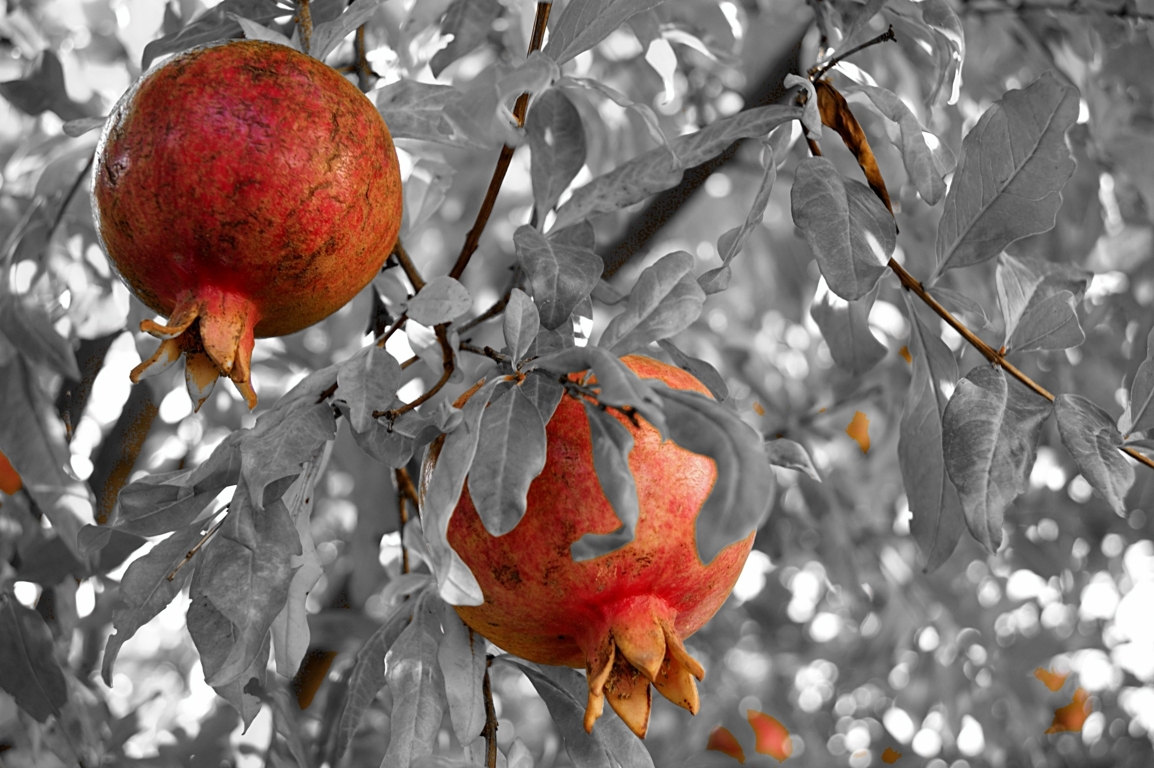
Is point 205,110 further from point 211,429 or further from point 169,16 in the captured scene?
point 211,429

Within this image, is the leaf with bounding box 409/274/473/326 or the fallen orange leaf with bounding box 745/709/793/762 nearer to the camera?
the leaf with bounding box 409/274/473/326

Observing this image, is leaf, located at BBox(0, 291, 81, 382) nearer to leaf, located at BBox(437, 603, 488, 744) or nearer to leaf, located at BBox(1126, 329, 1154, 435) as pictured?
leaf, located at BBox(437, 603, 488, 744)

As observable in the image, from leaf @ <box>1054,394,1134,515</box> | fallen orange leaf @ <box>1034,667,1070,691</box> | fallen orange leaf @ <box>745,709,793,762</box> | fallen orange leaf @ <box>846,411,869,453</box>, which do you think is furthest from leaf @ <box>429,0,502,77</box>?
fallen orange leaf @ <box>1034,667,1070,691</box>

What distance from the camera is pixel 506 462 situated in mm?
501

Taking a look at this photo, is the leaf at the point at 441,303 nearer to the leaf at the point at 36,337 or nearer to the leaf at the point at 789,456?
the leaf at the point at 789,456

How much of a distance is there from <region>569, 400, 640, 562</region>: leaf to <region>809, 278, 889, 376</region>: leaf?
426 millimetres

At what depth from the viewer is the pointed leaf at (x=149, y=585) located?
63 cm

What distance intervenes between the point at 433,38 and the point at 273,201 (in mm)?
561

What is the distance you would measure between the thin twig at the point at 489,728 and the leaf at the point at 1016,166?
47cm

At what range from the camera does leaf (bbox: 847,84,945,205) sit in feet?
2.09

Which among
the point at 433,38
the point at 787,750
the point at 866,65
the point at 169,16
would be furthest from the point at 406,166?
the point at 787,750

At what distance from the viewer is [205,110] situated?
20.7 inches

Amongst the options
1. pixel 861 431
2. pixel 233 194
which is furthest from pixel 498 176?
pixel 861 431

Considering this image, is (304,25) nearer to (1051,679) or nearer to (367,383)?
(367,383)
